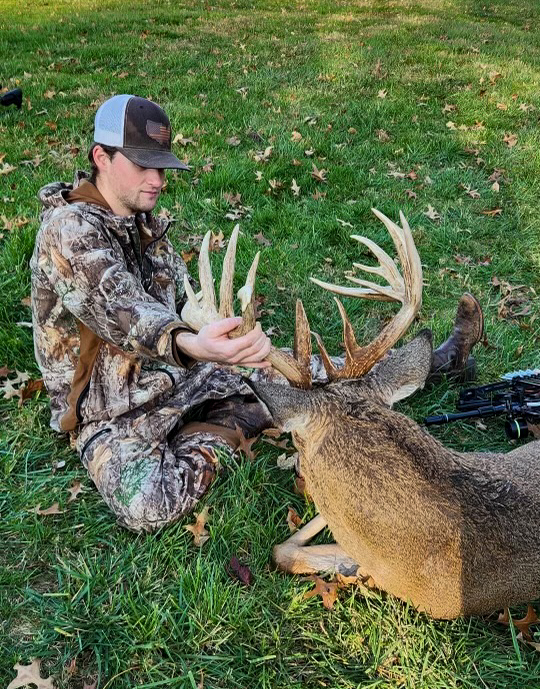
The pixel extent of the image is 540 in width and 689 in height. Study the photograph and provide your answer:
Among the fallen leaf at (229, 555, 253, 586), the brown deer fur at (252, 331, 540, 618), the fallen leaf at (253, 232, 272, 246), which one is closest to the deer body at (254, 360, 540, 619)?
the brown deer fur at (252, 331, 540, 618)

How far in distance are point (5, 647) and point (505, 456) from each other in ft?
8.45

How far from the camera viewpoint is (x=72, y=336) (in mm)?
3668

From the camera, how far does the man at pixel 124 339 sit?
316 cm

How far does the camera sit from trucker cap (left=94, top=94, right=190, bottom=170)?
3443 millimetres

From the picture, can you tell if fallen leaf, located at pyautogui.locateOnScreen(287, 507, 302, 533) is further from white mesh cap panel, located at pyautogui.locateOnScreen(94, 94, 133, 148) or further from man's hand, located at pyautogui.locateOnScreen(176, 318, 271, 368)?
white mesh cap panel, located at pyautogui.locateOnScreen(94, 94, 133, 148)

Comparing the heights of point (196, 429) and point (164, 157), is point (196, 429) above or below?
below

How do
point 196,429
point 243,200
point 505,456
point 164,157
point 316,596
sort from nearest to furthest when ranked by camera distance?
point 316,596, point 505,456, point 164,157, point 196,429, point 243,200

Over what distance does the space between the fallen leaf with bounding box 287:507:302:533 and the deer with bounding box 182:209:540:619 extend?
0.52 meters

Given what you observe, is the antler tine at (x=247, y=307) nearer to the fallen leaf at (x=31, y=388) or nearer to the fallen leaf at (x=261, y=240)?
the fallen leaf at (x=31, y=388)

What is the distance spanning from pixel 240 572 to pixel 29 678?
40.9 inches

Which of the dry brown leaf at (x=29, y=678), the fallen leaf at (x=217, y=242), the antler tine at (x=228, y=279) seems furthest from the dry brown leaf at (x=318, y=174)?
the dry brown leaf at (x=29, y=678)

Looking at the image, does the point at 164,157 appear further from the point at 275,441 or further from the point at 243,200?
the point at 243,200

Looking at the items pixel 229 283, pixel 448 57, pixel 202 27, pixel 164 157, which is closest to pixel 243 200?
pixel 164 157

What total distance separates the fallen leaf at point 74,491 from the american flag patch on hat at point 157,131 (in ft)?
6.72
